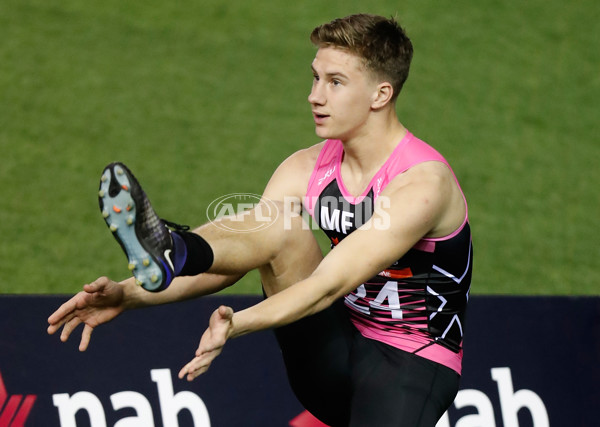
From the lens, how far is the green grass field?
24.0 ft

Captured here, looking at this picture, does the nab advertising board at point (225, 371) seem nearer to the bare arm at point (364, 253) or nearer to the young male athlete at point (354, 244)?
the young male athlete at point (354, 244)

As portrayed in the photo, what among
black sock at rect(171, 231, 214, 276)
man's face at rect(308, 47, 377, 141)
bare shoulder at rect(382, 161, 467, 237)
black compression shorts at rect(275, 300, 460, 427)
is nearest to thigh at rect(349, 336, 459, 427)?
black compression shorts at rect(275, 300, 460, 427)

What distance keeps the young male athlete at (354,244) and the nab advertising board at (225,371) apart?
0.80m

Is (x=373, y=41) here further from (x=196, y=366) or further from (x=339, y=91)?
(x=196, y=366)

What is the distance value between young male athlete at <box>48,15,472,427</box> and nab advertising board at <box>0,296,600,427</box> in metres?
0.80

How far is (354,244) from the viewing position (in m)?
3.40

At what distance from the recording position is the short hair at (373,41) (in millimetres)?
3754

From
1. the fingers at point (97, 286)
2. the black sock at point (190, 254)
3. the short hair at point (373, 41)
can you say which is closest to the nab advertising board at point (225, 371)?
the fingers at point (97, 286)

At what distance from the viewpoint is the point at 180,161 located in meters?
8.02

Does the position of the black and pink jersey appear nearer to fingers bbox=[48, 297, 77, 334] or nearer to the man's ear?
the man's ear

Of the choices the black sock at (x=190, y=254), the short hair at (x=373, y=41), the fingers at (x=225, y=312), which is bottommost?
the fingers at (x=225, y=312)

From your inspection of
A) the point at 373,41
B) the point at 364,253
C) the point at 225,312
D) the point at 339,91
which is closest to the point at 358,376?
the point at 364,253

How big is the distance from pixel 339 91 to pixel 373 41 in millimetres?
234

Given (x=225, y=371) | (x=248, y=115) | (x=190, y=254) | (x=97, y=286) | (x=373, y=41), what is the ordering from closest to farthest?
(x=190, y=254) < (x=97, y=286) < (x=373, y=41) < (x=225, y=371) < (x=248, y=115)
